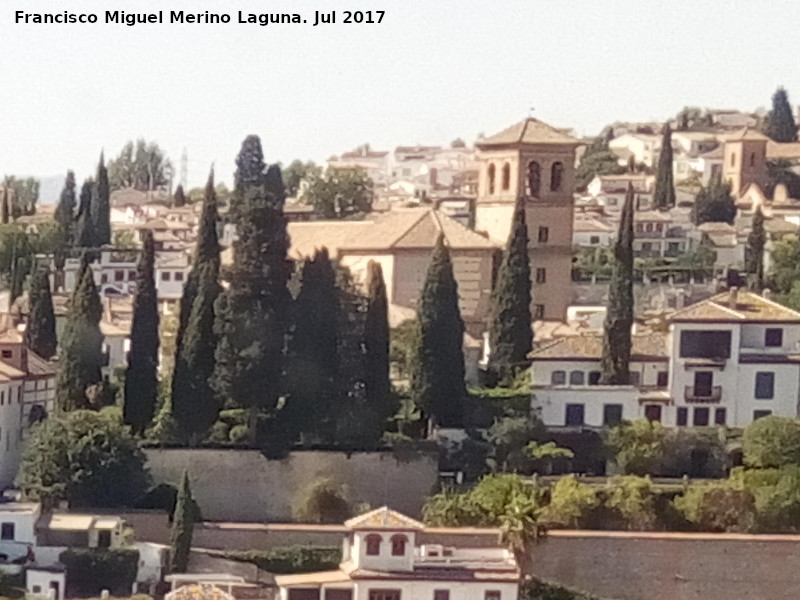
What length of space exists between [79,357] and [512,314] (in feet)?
15.2

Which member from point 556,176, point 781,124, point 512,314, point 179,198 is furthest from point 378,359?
point 781,124

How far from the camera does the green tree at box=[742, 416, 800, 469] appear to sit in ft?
53.2

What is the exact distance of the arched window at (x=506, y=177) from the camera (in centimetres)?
2159

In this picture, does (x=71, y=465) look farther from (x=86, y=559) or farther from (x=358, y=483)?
(x=358, y=483)

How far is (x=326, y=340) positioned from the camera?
55.1 ft

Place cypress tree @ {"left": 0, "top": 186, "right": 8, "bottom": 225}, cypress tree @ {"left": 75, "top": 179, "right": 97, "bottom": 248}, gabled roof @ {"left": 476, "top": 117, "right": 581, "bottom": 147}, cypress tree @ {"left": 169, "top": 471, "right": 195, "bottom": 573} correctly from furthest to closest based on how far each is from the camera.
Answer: cypress tree @ {"left": 0, "top": 186, "right": 8, "bottom": 225} < cypress tree @ {"left": 75, "top": 179, "right": 97, "bottom": 248} < gabled roof @ {"left": 476, "top": 117, "right": 581, "bottom": 147} < cypress tree @ {"left": 169, "top": 471, "right": 195, "bottom": 573}

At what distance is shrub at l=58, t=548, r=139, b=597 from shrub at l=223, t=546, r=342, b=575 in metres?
0.97

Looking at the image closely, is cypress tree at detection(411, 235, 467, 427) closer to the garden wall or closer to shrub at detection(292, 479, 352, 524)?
the garden wall

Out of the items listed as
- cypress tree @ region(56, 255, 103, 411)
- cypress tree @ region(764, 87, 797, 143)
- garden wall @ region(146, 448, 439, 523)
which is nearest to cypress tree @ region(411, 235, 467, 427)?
garden wall @ region(146, 448, 439, 523)

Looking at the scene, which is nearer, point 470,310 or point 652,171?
point 470,310

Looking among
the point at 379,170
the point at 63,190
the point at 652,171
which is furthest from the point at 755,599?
the point at 379,170

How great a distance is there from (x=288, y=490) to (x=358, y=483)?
69 centimetres

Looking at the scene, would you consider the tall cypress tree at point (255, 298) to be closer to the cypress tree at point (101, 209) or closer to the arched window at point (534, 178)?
the arched window at point (534, 178)

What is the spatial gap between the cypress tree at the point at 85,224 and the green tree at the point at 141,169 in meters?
12.4
